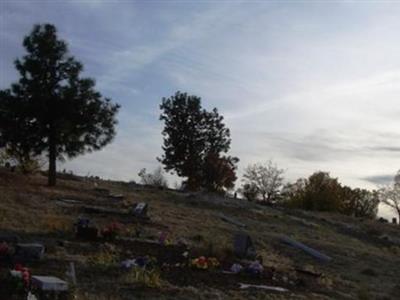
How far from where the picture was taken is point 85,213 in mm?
21938

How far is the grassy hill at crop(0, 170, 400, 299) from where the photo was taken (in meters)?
11.6

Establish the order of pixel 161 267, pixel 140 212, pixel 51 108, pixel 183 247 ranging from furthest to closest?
pixel 51 108 → pixel 140 212 → pixel 183 247 → pixel 161 267

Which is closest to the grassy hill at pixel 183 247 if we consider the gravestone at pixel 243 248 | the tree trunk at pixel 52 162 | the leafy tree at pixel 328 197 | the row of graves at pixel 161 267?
the row of graves at pixel 161 267

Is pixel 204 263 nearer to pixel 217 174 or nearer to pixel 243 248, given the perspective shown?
pixel 243 248

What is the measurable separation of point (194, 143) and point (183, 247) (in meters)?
42.6

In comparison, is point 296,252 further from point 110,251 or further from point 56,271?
point 56,271

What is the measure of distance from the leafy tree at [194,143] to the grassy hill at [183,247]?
21.7 m

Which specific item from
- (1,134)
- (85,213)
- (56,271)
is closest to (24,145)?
(1,134)

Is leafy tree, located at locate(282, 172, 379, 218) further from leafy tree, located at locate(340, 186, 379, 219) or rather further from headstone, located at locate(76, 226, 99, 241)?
headstone, located at locate(76, 226, 99, 241)

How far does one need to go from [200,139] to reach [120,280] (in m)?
48.4

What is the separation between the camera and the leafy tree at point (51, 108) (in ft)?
96.6

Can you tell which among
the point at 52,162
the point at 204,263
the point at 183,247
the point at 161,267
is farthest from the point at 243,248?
the point at 52,162

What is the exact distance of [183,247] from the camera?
16719mm

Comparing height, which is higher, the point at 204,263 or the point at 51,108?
the point at 51,108
